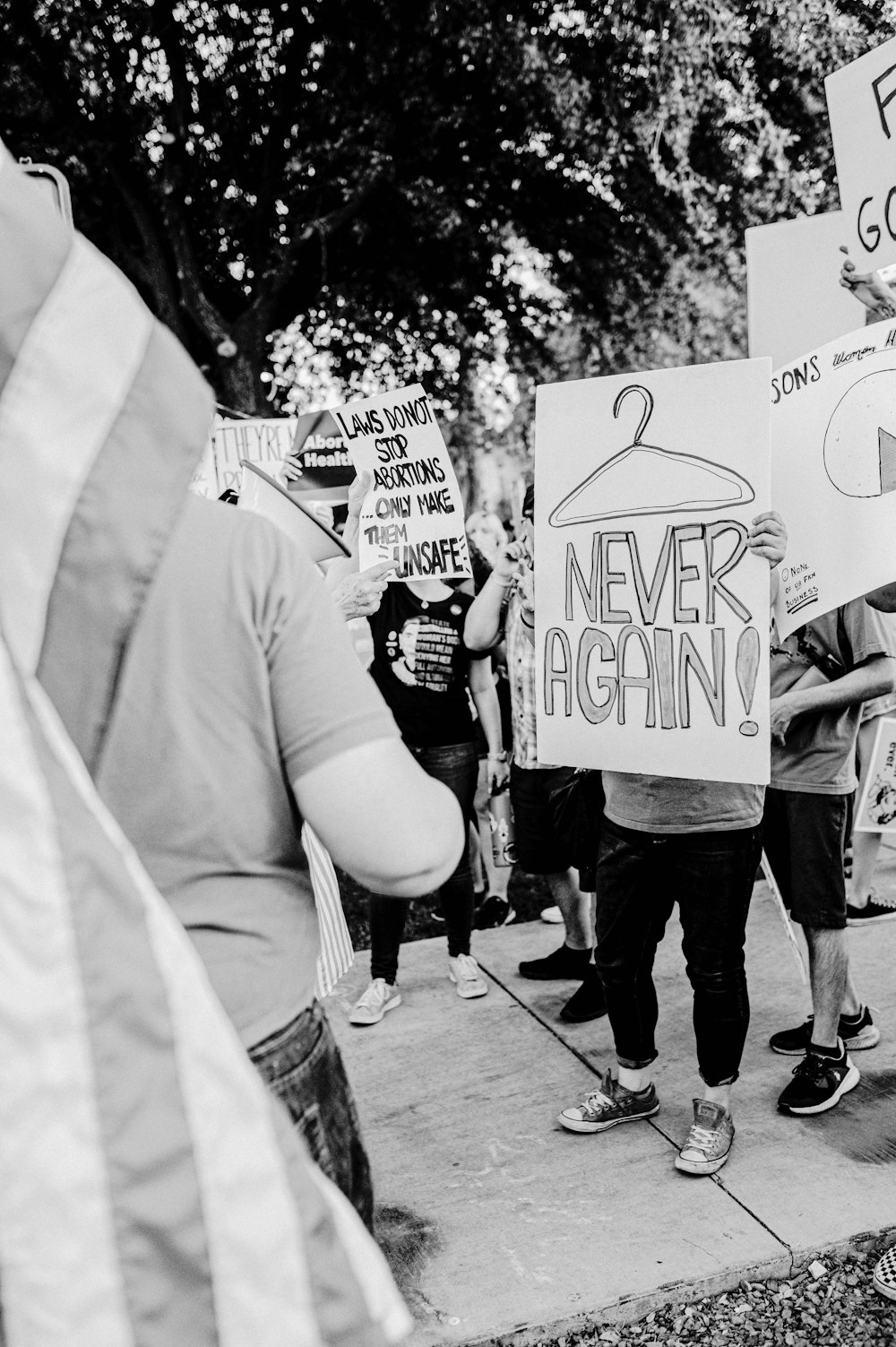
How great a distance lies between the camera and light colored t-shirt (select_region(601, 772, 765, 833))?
3000mm

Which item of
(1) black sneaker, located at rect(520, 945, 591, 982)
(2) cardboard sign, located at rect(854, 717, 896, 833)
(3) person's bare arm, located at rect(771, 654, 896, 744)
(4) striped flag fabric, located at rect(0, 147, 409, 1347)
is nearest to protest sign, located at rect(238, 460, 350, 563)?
(3) person's bare arm, located at rect(771, 654, 896, 744)

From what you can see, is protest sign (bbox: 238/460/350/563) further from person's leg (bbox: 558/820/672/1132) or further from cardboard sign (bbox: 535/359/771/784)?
person's leg (bbox: 558/820/672/1132)

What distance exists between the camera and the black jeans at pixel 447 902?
4.19 meters

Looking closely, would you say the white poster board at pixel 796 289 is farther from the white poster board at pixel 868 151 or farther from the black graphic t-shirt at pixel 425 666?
the black graphic t-shirt at pixel 425 666

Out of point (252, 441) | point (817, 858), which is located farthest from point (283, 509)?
point (252, 441)

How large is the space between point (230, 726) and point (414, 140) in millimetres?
10791

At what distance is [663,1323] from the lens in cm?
256

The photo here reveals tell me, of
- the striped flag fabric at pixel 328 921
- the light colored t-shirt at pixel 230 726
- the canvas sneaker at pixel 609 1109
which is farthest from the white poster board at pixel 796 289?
the light colored t-shirt at pixel 230 726

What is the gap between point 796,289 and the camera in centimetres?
427

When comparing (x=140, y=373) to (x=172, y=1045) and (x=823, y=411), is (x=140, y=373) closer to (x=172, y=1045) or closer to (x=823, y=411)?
(x=172, y=1045)

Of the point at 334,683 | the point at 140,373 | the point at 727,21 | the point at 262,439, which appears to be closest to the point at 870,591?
the point at 334,683

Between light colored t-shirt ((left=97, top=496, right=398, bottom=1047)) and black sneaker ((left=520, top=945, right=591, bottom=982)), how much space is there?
3232 mm

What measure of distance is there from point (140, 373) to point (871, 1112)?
3.04m

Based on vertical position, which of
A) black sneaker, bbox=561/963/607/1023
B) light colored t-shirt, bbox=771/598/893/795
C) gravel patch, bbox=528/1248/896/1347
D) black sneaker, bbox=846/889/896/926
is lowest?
gravel patch, bbox=528/1248/896/1347
